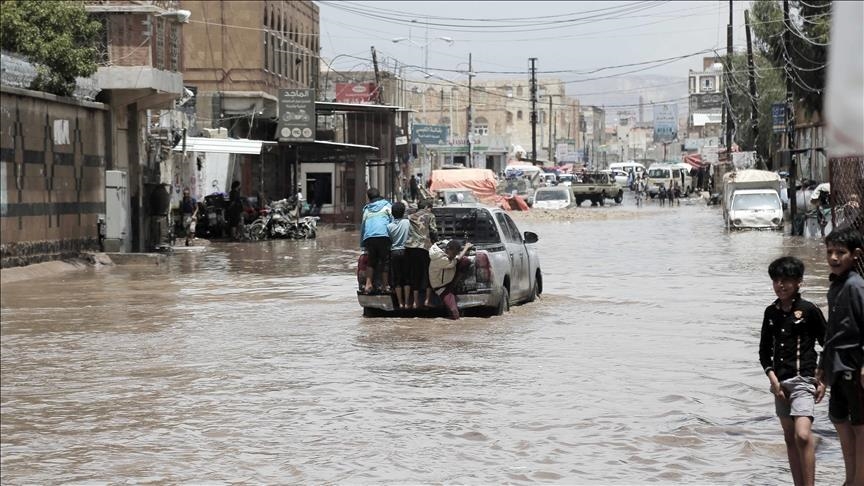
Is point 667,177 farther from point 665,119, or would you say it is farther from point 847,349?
point 847,349

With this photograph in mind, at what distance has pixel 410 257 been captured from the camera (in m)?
17.6

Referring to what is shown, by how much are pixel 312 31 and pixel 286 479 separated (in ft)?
204

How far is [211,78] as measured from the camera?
174 feet

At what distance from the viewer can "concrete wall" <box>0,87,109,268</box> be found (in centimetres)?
2486

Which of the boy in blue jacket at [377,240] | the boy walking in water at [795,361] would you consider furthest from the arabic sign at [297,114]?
the boy walking in water at [795,361]

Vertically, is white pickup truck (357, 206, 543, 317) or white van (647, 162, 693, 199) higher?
white van (647, 162, 693, 199)

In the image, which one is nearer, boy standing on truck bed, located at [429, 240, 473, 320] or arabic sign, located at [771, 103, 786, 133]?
boy standing on truck bed, located at [429, 240, 473, 320]

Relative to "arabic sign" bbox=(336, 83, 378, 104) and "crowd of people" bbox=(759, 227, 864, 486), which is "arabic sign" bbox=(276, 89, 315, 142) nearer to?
"arabic sign" bbox=(336, 83, 378, 104)

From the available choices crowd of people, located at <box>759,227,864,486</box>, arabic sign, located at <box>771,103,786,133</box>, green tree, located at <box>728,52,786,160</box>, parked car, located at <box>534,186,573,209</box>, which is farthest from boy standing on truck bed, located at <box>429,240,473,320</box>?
parked car, located at <box>534,186,573,209</box>

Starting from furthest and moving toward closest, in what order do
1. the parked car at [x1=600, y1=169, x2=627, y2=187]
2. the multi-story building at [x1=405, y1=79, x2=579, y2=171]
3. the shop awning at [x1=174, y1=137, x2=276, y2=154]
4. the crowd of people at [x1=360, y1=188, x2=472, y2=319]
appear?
the multi-story building at [x1=405, y1=79, x2=579, y2=171]
the parked car at [x1=600, y1=169, x2=627, y2=187]
the shop awning at [x1=174, y1=137, x2=276, y2=154]
the crowd of people at [x1=360, y1=188, x2=472, y2=319]

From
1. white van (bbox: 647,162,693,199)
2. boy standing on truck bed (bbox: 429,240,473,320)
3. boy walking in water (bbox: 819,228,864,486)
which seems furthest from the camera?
white van (bbox: 647,162,693,199)

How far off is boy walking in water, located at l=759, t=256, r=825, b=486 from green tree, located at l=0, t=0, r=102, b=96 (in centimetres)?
2188

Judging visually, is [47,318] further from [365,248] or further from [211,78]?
[211,78]

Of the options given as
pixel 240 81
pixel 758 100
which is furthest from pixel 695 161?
pixel 240 81
